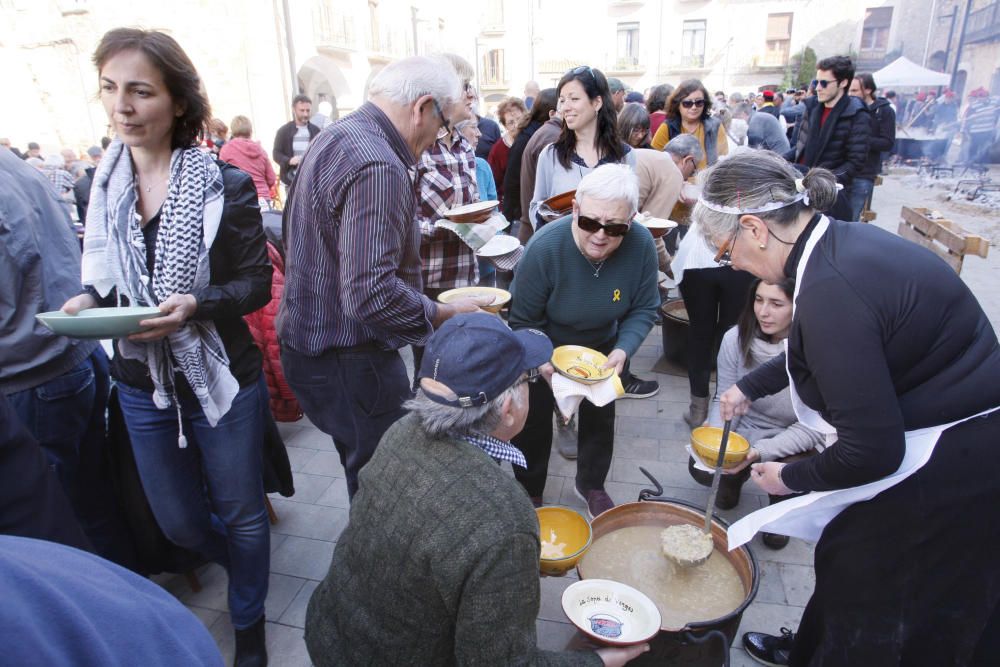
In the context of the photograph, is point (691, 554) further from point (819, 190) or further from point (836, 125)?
point (836, 125)

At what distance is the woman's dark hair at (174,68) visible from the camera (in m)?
1.82

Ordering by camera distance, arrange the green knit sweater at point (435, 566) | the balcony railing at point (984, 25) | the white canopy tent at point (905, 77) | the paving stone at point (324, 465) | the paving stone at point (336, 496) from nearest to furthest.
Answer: the green knit sweater at point (435, 566) < the paving stone at point (336, 496) < the paving stone at point (324, 465) < the white canopy tent at point (905, 77) < the balcony railing at point (984, 25)

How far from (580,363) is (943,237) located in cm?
334

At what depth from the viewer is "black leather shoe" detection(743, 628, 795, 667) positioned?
229 centimetres

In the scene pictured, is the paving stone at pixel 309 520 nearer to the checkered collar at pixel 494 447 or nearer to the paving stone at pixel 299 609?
the paving stone at pixel 299 609

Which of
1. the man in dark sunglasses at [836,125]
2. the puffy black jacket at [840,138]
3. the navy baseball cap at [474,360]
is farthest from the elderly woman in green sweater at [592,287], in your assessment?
the puffy black jacket at [840,138]

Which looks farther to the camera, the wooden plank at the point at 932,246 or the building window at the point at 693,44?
the building window at the point at 693,44

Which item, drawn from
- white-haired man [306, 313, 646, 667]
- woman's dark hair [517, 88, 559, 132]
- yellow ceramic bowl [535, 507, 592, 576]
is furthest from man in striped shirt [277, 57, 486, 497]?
woman's dark hair [517, 88, 559, 132]

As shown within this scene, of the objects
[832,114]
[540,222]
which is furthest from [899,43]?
[540,222]

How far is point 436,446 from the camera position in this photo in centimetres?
140

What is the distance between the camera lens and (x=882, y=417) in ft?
4.72

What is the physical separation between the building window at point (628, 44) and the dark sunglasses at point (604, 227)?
33199 mm

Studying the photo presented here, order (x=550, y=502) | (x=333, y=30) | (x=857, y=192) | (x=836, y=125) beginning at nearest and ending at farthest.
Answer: (x=550, y=502)
(x=836, y=125)
(x=857, y=192)
(x=333, y=30)

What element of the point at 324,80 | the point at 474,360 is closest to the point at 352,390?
the point at 474,360
